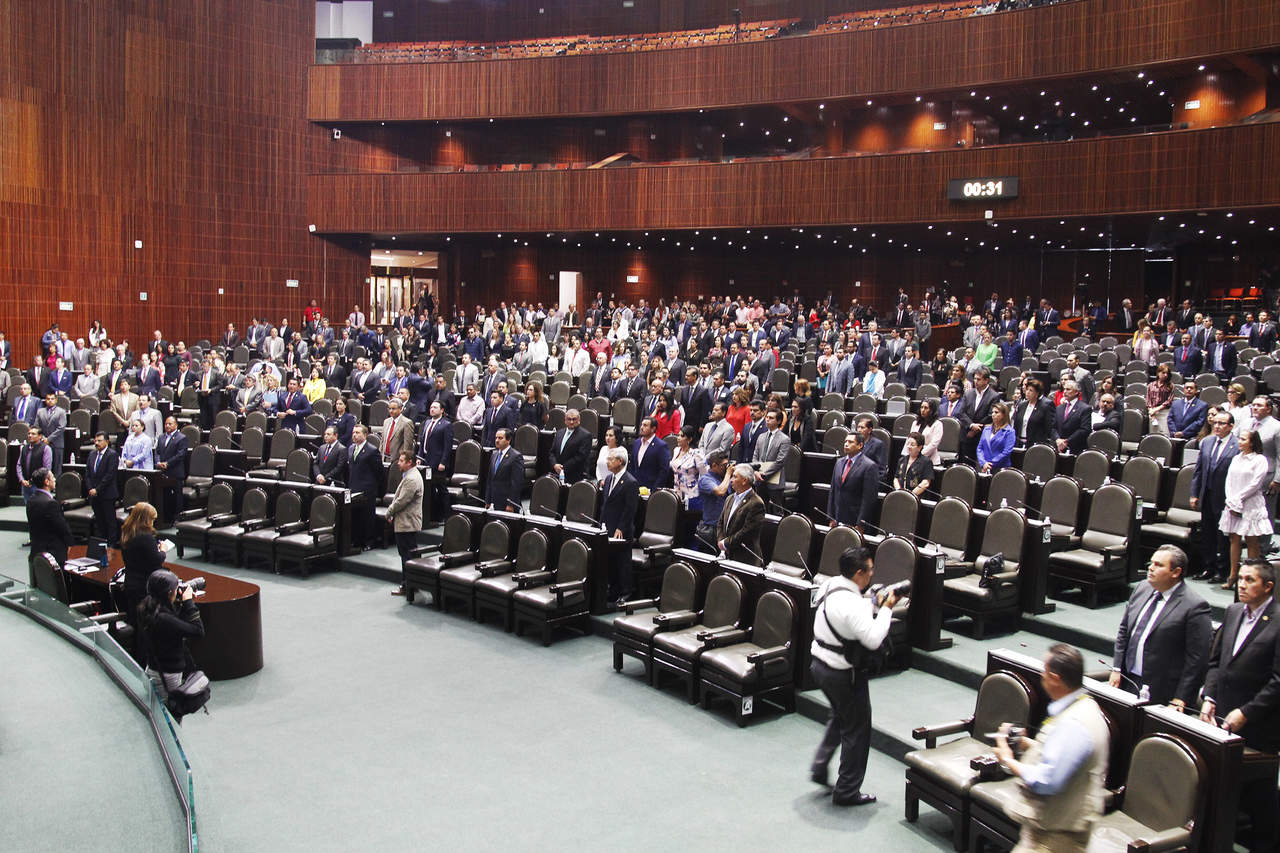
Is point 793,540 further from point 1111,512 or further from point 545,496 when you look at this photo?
point 545,496

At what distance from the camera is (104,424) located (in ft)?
44.0

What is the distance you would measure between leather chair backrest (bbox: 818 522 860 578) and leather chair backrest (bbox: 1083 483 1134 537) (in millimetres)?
1957

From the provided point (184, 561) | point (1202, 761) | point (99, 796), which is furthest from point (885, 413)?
point (99, 796)

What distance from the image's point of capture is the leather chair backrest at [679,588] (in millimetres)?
6805

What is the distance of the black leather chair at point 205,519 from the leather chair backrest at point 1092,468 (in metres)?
7.76

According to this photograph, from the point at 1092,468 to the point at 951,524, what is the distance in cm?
168

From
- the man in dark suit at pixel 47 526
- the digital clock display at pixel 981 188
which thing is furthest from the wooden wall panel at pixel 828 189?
the man in dark suit at pixel 47 526

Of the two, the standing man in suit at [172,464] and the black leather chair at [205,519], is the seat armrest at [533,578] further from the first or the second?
the standing man in suit at [172,464]

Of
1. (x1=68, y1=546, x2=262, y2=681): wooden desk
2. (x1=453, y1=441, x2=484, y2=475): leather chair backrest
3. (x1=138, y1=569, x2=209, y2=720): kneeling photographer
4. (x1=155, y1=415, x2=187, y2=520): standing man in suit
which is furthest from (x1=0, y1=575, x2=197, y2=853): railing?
(x1=453, y1=441, x2=484, y2=475): leather chair backrest

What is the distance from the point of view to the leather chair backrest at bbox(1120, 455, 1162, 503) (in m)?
8.00

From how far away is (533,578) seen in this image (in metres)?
7.78

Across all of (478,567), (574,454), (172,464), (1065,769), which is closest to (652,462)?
(574,454)

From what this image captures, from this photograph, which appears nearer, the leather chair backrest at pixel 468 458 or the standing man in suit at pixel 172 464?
the leather chair backrest at pixel 468 458

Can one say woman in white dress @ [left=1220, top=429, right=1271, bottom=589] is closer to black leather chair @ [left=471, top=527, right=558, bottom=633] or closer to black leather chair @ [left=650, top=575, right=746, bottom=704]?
black leather chair @ [left=650, top=575, right=746, bottom=704]
